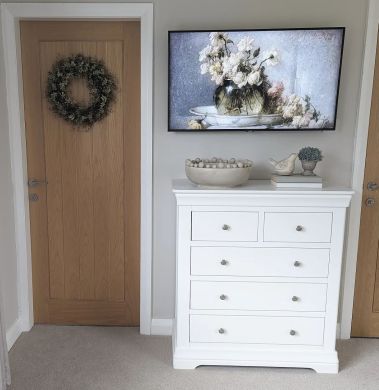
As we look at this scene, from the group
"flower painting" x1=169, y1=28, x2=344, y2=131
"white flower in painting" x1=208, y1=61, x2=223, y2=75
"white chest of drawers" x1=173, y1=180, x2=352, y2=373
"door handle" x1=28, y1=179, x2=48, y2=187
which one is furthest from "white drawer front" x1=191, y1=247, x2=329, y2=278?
"door handle" x1=28, y1=179, x2=48, y2=187

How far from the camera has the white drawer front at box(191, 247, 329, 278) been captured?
222 centimetres

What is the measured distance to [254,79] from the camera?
2.34 metres

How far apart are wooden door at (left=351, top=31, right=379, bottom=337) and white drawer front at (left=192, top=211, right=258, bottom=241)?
85 cm

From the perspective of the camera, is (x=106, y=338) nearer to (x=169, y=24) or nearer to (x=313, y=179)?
(x=313, y=179)

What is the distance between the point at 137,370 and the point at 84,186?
120 cm

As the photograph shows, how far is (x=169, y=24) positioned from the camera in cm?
237

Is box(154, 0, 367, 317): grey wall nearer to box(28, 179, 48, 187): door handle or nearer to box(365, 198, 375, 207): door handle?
box(365, 198, 375, 207): door handle

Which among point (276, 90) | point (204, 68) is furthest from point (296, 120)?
point (204, 68)

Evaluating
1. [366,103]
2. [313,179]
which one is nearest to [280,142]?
[313,179]

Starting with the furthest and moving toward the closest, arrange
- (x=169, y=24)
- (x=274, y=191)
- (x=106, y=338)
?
(x=106, y=338), (x=169, y=24), (x=274, y=191)

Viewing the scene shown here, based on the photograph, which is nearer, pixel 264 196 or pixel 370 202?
pixel 264 196

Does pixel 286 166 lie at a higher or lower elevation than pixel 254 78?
lower

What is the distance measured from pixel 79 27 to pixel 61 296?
70.9 inches

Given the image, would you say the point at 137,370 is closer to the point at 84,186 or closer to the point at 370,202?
the point at 84,186
